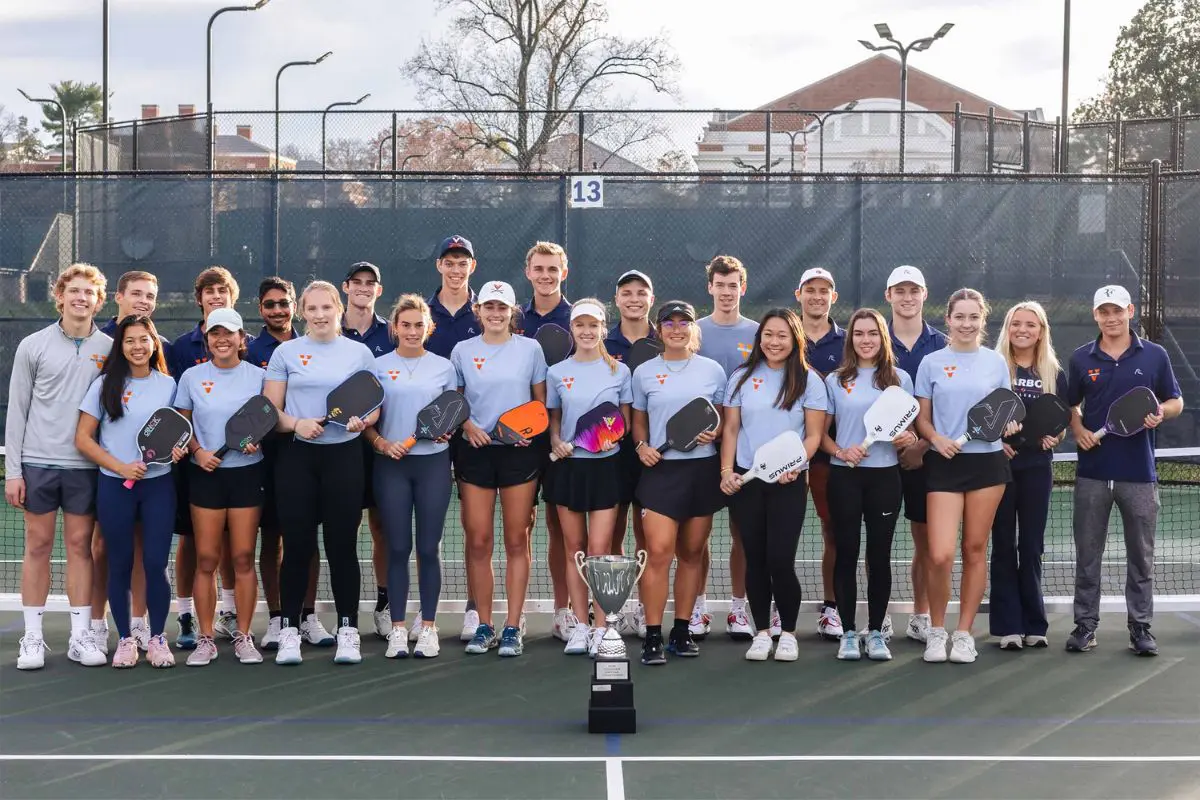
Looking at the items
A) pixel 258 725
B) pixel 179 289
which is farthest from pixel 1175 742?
pixel 179 289

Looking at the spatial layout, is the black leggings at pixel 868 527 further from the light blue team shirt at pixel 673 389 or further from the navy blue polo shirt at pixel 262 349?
the navy blue polo shirt at pixel 262 349

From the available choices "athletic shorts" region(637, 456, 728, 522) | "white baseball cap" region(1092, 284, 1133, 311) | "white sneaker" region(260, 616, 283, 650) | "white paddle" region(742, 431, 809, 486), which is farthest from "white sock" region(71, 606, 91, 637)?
Answer: "white baseball cap" region(1092, 284, 1133, 311)

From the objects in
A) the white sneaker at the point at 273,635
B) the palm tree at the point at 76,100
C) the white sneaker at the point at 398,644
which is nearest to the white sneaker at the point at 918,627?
the white sneaker at the point at 398,644

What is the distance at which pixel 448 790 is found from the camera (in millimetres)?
4477

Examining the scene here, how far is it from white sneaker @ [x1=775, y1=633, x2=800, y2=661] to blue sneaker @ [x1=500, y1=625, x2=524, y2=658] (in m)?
1.17

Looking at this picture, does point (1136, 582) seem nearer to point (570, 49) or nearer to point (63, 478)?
point (63, 478)

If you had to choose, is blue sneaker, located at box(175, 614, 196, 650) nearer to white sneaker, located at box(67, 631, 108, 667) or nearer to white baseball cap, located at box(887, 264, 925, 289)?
white sneaker, located at box(67, 631, 108, 667)

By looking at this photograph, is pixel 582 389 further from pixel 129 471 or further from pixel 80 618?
pixel 80 618

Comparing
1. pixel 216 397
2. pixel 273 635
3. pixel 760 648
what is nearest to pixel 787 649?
pixel 760 648

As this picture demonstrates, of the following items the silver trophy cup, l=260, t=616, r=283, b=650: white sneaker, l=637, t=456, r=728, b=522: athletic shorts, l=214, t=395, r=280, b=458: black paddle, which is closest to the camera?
the silver trophy cup

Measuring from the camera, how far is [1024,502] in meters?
6.41

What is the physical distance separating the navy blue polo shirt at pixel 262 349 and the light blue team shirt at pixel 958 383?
295cm

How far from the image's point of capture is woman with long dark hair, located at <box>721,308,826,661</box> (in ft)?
19.9

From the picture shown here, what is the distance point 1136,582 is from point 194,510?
426 cm
